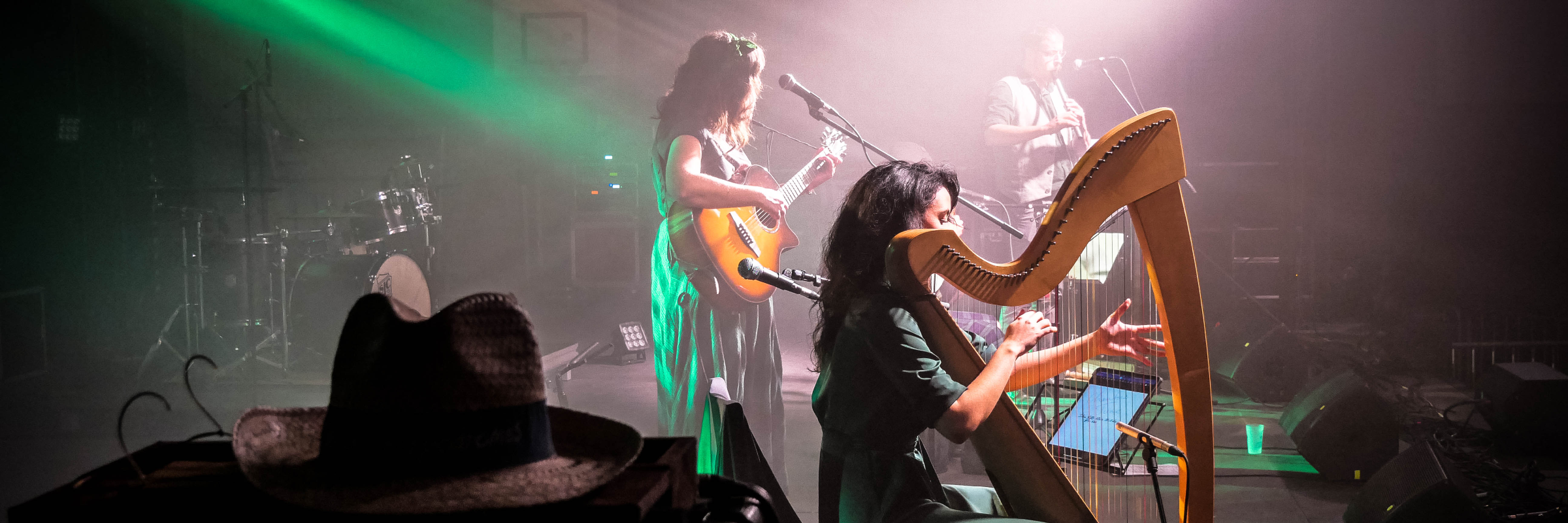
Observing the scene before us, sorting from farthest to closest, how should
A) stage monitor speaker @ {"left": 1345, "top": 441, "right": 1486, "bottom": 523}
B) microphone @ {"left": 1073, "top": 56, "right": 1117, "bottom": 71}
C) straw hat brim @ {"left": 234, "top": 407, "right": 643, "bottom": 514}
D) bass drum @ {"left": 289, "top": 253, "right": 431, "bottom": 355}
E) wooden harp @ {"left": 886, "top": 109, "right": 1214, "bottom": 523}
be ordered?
bass drum @ {"left": 289, "top": 253, "right": 431, "bottom": 355} < microphone @ {"left": 1073, "top": 56, "right": 1117, "bottom": 71} < stage monitor speaker @ {"left": 1345, "top": 441, "right": 1486, "bottom": 523} < wooden harp @ {"left": 886, "top": 109, "right": 1214, "bottom": 523} < straw hat brim @ {"left": 234, "top": 407, "right": 643, "bottom": 514}

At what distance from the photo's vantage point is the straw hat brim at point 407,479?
21.0 inches

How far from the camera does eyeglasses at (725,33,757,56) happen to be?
3756 millimetres

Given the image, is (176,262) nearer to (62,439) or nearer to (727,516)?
(62,439)

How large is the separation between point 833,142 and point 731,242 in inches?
31.4

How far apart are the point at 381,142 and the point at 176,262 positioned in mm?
1636

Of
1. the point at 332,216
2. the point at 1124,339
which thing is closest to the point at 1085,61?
the point at 1124,339

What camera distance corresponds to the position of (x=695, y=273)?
357cm

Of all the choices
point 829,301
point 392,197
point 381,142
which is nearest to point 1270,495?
point 829,301

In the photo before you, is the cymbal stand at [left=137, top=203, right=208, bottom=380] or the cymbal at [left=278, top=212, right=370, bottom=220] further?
the cymbal stand at [left=137, top=203, right=208, bottom=380]

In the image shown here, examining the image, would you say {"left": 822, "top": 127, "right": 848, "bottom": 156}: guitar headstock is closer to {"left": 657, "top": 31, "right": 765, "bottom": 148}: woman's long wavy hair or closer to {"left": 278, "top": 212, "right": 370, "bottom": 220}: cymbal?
{"left": 657, "top": 31, "right": 765, "bottom": 148}: woman's long wavy hair

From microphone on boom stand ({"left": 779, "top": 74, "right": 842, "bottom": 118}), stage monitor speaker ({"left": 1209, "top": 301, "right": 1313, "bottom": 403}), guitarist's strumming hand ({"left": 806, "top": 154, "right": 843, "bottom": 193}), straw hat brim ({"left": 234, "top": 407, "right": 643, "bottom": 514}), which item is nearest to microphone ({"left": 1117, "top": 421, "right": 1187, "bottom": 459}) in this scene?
straw hat brim ({"left": 234, "top": 407, "right": 643, "bottom": 514})

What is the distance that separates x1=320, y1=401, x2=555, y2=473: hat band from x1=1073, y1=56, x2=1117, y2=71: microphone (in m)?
4.36

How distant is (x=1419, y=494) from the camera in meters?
2.39

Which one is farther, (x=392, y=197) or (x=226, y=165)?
(x=226, y=165)
